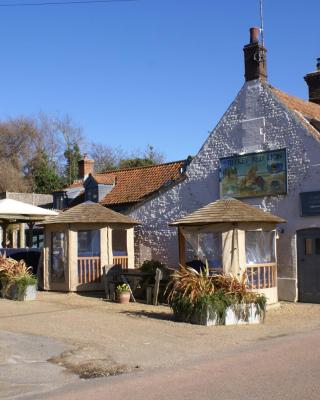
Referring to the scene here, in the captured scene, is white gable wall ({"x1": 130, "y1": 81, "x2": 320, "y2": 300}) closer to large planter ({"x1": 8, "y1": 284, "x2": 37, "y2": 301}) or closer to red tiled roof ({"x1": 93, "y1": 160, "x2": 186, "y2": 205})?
red tiled roof ({"x1": 93, "y1": 160, "x2": 186, "y2": 205})

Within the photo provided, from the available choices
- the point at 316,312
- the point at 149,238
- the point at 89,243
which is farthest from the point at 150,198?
the point at 316,312

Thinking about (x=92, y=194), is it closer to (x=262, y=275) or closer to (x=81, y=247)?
(x=81, y=247)

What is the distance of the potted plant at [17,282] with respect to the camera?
671 inches

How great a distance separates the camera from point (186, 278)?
13.2 meters

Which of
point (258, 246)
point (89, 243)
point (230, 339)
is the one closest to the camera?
point (230, 339)

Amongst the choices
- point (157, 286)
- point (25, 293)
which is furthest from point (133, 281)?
point (25, 293)

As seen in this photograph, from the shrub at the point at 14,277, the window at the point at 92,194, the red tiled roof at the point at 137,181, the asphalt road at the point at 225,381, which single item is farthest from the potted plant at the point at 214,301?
the window at the point at 92,194

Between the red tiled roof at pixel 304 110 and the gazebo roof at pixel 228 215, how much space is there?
3087 millimetres

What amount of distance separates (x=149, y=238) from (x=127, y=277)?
14.3 ft

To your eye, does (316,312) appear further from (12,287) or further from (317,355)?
(12,287)

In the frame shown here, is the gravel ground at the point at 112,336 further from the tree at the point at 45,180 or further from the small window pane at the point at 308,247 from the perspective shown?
the tree at the point at 45,180

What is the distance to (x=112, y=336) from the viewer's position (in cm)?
1141

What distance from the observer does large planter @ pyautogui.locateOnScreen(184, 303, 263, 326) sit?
1285cm

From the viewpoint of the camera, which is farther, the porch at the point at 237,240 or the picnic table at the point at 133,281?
the picnic table at the point at 133,281
